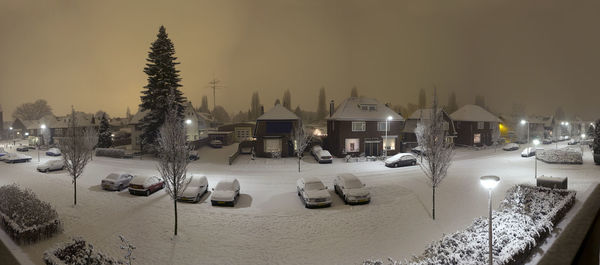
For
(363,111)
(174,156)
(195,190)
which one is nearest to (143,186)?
(195,190)

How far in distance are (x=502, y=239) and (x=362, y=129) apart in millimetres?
31042

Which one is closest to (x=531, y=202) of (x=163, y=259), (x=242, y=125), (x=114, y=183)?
(x=163, y=259)

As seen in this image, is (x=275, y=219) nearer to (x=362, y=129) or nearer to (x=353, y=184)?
(x=353, y=184)

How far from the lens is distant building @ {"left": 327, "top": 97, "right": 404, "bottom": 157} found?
41.6 m

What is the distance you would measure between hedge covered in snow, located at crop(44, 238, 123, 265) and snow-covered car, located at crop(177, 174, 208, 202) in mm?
7804

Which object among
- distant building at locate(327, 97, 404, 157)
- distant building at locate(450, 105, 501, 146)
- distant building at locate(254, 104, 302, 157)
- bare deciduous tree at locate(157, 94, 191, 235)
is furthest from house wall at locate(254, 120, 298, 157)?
distant building at locate(450, 105, 501, 146)

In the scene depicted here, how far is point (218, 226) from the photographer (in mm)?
16594

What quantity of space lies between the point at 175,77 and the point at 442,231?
41.0 m

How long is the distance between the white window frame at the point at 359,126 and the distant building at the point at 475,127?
26.0 m

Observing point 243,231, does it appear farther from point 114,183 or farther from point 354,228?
point 114,183

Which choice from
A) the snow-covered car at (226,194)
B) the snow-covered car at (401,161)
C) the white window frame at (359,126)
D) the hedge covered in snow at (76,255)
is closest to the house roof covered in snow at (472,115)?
the white window frame at (359,126)

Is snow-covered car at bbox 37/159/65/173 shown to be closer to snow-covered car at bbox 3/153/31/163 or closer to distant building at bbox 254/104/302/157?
snow-covered car at bbox 3/153/31/163

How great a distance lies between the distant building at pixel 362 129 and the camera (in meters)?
41.6

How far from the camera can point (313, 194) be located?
19969 millimetres
